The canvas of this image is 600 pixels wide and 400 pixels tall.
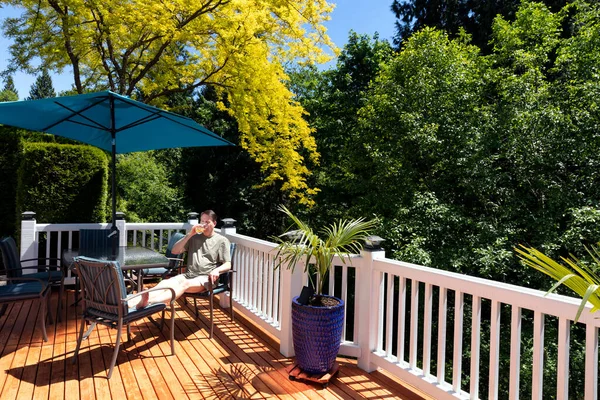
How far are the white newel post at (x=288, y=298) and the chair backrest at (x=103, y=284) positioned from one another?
1.21m

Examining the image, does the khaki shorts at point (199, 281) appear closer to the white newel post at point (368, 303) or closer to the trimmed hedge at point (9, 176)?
the white newel post at point (368, 303)

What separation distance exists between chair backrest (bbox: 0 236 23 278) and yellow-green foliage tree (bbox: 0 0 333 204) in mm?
A: 4009

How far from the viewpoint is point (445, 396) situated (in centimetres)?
241

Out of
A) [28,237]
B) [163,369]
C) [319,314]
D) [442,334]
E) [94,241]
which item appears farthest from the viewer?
[28,237]

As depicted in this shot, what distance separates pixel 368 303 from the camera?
2980mm

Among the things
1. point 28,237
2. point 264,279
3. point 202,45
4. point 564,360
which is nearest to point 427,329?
point 564,360

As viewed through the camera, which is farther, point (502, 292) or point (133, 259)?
point (133, 259)

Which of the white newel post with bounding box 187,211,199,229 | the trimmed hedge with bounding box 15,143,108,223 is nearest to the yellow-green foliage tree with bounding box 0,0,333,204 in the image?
the trimmed hedge with bounding box 15,143,108,223

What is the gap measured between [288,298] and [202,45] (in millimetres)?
5979

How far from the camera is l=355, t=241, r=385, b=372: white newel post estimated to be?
2957mm

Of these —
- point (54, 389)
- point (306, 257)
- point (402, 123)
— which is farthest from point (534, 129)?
point (54, 389)

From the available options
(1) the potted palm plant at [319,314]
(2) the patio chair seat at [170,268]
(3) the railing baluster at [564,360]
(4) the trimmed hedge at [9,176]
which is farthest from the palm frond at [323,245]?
(4) the trimmed hedge at [9,176]

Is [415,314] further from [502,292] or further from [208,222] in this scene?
[208,222]

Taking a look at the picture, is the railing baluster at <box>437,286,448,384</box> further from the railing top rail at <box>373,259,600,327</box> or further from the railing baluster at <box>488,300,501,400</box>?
the railing baluster at <box>488,300,501,400</box>
